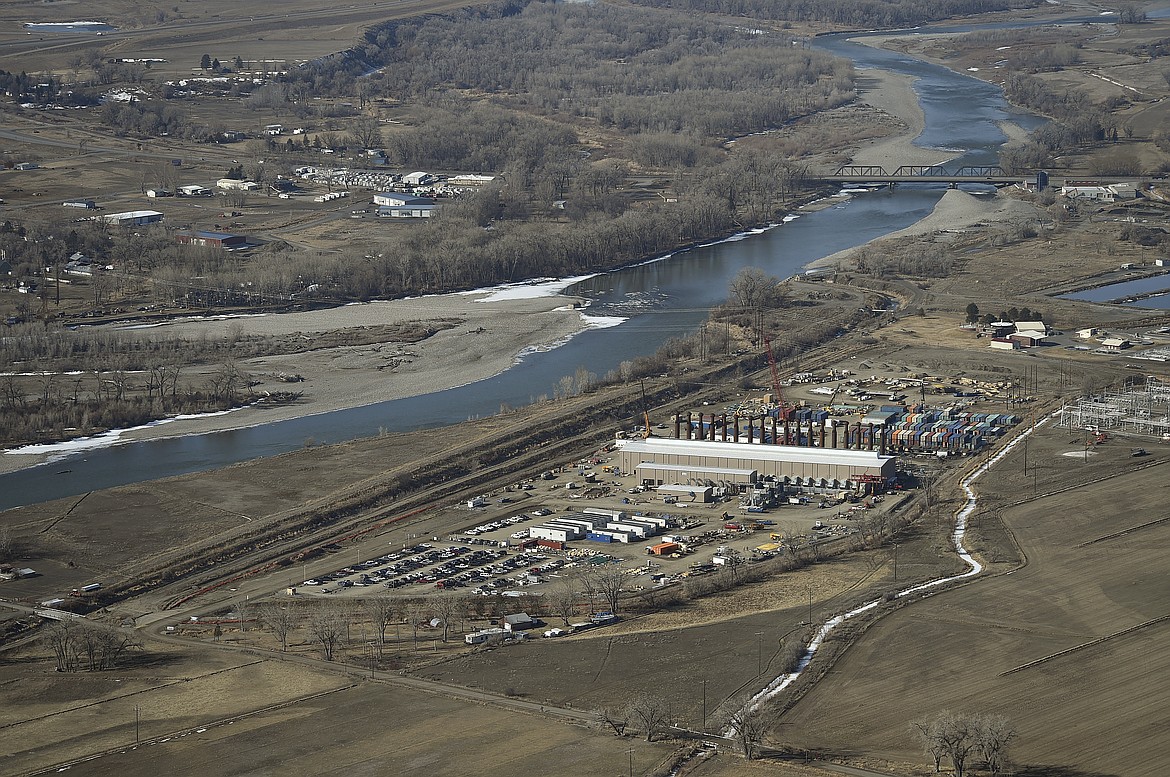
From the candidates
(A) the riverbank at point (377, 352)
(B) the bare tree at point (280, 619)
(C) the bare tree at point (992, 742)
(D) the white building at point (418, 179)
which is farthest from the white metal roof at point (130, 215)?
(C) the bare tree at point (992, 742)

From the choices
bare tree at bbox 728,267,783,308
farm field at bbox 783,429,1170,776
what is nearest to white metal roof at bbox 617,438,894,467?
farm field at bbox 783,429,1170,776

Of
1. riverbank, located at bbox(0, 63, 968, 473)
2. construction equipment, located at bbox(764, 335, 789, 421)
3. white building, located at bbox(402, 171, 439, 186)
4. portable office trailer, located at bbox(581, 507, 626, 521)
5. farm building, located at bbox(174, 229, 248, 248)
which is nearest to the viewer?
portable office trailer, located at bbox(581, 507, 626, 521)

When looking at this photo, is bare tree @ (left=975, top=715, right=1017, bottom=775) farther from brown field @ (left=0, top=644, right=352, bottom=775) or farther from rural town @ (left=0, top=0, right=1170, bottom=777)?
brown field @ (left=0, top=644, right=352, bottom=775)

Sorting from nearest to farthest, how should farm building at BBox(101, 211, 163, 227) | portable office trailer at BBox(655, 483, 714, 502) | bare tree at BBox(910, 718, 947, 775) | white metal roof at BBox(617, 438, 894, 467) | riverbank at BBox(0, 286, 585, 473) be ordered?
bare tree at BBox(910, 718, 947, 775) < portable office trailer at BBox(655, 483, 714, 502) < white metal roof at BBox(617, 438, 894, 467) < riverbank at BBox(0, 286, 585, 473) < farm building at BBox(101, 211, 163, 227)

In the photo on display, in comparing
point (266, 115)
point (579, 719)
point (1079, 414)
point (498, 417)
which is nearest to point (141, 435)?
point (498, 417)

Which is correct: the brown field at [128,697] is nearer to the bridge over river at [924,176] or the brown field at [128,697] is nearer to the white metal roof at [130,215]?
the white metal roof at [130,215]

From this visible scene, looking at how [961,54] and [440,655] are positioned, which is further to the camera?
[961,54]

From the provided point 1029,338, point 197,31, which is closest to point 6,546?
point 1029,338

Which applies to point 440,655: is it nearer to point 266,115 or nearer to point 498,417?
point 498,417
